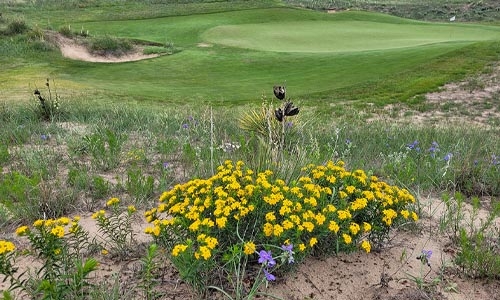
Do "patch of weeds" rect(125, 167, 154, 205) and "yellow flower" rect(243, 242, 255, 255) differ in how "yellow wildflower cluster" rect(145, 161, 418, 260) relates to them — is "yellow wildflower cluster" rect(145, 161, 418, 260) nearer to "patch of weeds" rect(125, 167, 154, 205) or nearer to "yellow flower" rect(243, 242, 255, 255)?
"yellow flower" rect(243, 242, 255, 255)

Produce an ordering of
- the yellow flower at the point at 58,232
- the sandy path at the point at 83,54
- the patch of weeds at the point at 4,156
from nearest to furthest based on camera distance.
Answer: the yellow flower at the point at 58,232 < the patch of weeds at the point at 4,156 < the sandy path at the point at 83,54

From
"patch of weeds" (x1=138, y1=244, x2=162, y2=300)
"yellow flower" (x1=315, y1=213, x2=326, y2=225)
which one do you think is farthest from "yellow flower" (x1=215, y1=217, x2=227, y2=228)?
"yellow flower" (x1=315, y1=213, x2=326, y2=225)

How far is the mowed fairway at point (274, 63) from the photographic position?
14.4 m

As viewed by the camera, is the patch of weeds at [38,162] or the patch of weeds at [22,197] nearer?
the patch of weeds at [22,197]

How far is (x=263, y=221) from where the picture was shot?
295 cm

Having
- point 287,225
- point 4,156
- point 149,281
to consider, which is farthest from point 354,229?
point 4,156

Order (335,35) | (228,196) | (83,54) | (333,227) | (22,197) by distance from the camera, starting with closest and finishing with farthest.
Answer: (333,227), (228,196), (22,197), (83,54), (335,35)

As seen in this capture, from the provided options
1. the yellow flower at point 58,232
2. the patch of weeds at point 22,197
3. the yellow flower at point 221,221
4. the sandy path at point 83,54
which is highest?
the yellow flower at point 58,232

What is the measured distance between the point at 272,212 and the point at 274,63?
16367 mm

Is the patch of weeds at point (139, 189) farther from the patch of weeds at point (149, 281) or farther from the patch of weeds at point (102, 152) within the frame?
the patch of weeds at point (149, 281)

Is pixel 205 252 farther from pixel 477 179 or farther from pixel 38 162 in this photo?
pixel 477 179

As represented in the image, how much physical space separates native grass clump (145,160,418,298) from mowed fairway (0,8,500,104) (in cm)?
524

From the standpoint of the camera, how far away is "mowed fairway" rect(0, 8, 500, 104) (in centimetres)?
1436

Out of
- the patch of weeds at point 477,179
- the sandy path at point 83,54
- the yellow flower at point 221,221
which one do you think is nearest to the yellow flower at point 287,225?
the yellow flower at point 221,221
